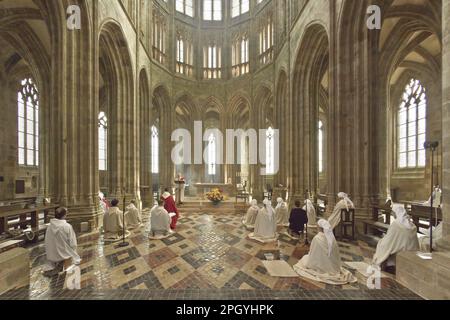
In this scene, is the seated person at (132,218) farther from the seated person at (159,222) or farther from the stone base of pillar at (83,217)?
the seated person at (159,222)

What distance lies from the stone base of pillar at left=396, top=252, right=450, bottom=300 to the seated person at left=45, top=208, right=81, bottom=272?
6.88m

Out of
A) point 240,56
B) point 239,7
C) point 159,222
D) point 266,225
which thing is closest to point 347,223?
point 266,225

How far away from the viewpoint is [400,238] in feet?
15.2

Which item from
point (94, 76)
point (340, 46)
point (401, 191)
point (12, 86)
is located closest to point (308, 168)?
point (340, 46)

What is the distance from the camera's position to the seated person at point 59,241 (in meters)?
4.79

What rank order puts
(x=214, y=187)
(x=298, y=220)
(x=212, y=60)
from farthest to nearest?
(x=212, y=60) → (x=214, y=187) → (x=298, y=220)

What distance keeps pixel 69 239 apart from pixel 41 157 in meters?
11.6

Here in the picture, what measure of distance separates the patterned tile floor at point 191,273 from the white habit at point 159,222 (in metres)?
0.44

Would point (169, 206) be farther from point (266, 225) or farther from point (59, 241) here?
point (59, 241)

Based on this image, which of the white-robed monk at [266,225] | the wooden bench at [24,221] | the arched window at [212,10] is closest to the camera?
the wooden bench at [24,221]

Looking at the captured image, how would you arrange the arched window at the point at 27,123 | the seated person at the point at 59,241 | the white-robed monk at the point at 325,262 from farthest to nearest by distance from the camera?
the arched window at the point at 27,123, the seated person at the point at 59,241, the white-robed monk at the point at 325,262

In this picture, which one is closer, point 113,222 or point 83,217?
point 113,222


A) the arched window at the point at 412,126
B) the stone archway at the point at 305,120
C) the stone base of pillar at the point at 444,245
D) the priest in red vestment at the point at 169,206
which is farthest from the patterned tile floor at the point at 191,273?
the arched window at the point at 412,126

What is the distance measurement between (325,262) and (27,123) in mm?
20750
